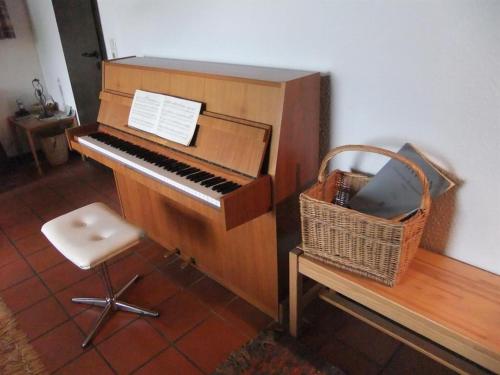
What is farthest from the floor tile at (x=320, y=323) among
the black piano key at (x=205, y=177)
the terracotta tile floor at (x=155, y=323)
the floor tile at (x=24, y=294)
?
the floor tile at (x=24, y=294)

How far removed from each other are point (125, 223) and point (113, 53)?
59.9 inches

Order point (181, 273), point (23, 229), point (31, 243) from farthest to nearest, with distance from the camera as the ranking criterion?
point (23, 229) < point (31, 243) < point (181, 273)

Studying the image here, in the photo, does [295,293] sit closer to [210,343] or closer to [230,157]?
[210,343]

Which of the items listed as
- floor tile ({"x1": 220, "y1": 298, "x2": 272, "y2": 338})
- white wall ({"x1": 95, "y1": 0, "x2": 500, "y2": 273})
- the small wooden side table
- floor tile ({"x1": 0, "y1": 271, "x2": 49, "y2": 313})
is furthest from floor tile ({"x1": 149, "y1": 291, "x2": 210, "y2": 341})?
the small wooden side table

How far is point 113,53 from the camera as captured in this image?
2.78m

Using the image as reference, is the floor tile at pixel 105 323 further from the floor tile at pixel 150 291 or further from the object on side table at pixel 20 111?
the object on side table at pixel 20 111

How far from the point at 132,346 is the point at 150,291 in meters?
0.37

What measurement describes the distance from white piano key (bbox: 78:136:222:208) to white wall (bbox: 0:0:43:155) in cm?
223

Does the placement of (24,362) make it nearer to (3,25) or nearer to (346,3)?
(346,3)

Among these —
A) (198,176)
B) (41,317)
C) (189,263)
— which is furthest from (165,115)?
(41,317)

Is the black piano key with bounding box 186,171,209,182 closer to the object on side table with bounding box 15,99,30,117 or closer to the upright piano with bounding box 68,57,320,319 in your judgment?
the upright piano with bounding box 68,57,320,319

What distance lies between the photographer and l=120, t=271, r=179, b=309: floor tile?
2023 millimetres

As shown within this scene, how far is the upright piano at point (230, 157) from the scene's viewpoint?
57.3 inches

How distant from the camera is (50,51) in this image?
371 cm
